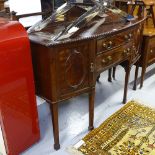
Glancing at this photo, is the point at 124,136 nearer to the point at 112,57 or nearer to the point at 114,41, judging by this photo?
the point at 112,57

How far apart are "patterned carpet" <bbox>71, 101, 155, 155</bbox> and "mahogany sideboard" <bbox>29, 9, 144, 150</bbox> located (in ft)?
0.54

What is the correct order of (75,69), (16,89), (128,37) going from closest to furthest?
1. (16,89)
2. (75,69)
3. (128,37)

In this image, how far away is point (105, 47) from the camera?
168 centimetres

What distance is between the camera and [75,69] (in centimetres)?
153

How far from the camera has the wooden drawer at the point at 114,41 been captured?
5.35ft

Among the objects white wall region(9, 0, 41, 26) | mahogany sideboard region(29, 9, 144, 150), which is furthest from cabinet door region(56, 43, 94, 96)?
white wall region(9, 0, 41, 26)

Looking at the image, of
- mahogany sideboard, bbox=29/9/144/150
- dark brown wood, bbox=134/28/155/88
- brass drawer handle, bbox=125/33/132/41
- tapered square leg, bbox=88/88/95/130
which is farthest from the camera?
dark brown wood, bbox=134/28/155/88

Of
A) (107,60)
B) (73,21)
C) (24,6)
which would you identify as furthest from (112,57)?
(24,6)

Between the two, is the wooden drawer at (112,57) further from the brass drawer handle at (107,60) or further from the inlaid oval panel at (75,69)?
the inlaid oval panel at (75,69)

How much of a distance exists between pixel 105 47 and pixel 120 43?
24cm

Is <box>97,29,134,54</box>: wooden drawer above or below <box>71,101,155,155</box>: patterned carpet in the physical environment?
above

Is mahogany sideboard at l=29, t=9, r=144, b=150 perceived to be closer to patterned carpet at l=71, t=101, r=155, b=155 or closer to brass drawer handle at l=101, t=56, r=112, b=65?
brass drawer handle at l=101, t=56, r=112, b=65

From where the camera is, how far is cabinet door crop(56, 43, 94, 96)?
1438 millimetres

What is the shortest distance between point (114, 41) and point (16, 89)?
34.0 inches
